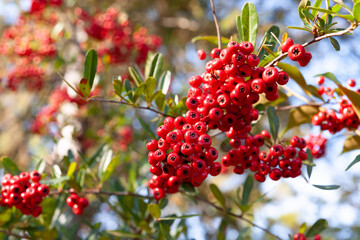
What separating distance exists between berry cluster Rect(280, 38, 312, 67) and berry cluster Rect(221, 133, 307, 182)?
48 centimetres

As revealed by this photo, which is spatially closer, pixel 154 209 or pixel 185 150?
pixel 185 150

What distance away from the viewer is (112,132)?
3.90 m

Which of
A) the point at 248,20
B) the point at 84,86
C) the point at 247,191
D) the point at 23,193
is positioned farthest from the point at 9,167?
the point at 248,20

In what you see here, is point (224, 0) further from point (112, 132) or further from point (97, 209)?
point (97, 209)

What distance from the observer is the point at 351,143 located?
1673 mm

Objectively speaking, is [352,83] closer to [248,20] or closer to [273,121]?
[273,121]

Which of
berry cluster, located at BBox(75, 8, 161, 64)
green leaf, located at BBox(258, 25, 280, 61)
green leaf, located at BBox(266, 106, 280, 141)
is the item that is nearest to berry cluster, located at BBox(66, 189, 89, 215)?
green leaf, located at BBox(266, 106, 280, 141)

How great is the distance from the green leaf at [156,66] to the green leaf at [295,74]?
63 cm

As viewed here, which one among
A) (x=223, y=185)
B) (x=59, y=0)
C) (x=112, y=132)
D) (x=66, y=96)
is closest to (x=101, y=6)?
(x=59, y=0)

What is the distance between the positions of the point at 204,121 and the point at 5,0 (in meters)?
6.20

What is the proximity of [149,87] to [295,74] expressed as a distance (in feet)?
2.41

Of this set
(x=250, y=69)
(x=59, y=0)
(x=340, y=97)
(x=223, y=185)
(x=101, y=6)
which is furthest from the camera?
(x=223, y=185)

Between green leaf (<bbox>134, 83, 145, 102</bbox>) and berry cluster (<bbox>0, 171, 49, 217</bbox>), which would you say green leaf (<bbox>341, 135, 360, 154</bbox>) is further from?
berry cluster (<bbox>0, 171, 49, 217</bbox>)

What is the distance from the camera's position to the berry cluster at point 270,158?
1.51 meters
